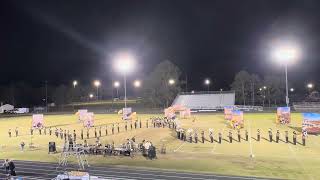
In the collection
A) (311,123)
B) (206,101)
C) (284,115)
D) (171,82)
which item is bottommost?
(311,123)

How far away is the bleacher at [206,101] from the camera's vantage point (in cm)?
9131

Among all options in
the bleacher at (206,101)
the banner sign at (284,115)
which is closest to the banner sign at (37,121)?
the banner sign at (284,115)

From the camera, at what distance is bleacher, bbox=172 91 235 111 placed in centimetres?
9131

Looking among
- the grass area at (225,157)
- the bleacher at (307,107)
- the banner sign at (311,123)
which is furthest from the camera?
the bleacher at (307,107)

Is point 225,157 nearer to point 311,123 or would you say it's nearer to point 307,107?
point 311,123

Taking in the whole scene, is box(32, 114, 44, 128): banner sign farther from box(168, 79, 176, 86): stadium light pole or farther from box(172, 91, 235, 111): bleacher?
box(168, 79, 176, 86): stadium light pole

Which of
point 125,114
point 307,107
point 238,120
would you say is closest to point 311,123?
point 238,120

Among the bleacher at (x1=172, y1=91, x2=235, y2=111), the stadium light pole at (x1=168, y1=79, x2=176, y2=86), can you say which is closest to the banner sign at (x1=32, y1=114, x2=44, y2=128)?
the bleacher at (x1=172, y1=91, x2=235, y2=111)

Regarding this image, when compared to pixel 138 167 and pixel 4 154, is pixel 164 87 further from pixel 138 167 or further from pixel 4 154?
pixel 138 167

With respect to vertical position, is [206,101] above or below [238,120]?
above

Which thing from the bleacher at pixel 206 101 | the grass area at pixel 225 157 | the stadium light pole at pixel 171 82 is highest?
the stadium light pole at pixel 171 82

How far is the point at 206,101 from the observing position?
310 feet

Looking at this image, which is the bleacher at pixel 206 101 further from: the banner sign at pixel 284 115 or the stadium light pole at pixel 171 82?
the banner sign at pixel 284 115

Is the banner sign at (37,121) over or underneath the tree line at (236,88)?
underneath
